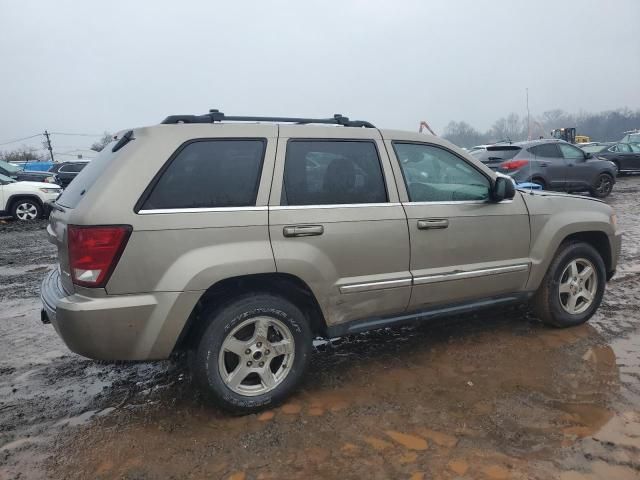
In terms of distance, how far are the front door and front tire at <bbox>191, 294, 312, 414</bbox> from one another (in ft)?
Result: 3.18

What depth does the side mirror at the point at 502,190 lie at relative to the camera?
3.73m

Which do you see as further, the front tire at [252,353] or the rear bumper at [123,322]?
the front tire at [252,353]

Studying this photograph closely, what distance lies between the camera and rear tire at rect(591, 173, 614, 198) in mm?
13727

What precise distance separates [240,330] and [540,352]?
2456mm

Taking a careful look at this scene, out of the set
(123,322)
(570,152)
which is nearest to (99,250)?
(123,322)

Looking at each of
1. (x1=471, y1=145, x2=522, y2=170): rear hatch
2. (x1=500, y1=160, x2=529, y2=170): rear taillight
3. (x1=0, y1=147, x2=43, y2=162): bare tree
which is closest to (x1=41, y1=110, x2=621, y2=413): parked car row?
(x1=500, y1=160, x2=529, y2=170): rear taillight

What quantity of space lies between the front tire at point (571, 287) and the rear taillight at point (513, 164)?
7.46 meters

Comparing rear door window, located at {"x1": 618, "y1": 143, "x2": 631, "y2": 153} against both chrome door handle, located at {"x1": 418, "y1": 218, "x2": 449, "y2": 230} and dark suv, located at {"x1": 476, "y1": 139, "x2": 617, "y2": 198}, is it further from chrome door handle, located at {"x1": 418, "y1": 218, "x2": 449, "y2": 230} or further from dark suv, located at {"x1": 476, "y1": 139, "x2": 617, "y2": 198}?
chrome door handle, located at {"x1": 418, "y1": 218, "x2": 449, "y2": 230}

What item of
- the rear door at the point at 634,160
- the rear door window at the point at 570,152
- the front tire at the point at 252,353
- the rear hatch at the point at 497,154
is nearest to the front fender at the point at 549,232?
the front tire at the point at 252,353

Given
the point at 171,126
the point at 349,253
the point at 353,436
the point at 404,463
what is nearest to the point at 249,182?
the point at 171,126

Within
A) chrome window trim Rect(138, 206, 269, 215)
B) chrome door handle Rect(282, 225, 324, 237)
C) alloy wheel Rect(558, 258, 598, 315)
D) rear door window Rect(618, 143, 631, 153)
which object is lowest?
alloy wheel Rect(558, 258, 598, 315)

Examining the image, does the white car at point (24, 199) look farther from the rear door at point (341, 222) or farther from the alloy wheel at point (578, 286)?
the alloy wheel at point (578, 286)

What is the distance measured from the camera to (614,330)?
4.28 m

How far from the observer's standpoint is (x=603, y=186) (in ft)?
45.8
